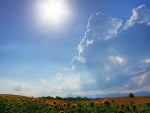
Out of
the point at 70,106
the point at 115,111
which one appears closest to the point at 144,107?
the point at 115,111

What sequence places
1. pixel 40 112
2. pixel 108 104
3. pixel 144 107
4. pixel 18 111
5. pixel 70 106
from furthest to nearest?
1. pixel 18 111
2. pixel 40 112
3. pixel 70 106
4. pixel 108 104
5. pixel 144 107

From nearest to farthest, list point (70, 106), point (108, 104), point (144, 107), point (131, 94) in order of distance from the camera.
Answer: point (131, 94) < point (144, 107) < point (108, 104) < point (70, 106)

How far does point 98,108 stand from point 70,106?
→ 2859 millimetres

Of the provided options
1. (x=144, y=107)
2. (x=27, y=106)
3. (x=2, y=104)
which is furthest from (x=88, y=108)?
(x=2, y=104)

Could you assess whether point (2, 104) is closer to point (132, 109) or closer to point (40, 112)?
point (40, 112)

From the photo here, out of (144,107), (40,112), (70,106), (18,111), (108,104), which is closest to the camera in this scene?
(144,107)

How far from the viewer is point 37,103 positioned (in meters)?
25.8

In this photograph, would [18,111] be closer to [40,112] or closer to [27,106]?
[27,106]

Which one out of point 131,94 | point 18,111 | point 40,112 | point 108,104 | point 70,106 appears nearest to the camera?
point 131,94

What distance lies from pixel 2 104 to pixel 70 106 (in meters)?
6.93

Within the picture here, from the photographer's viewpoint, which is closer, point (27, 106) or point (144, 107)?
point (144, 107)

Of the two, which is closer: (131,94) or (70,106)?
(131,94)

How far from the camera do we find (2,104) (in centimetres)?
2691

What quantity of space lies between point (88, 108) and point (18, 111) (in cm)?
661
